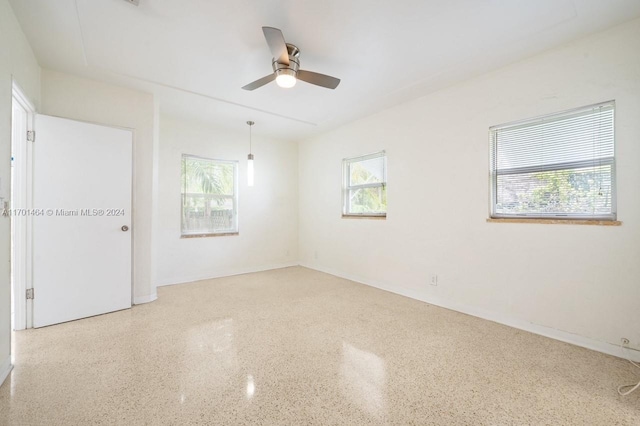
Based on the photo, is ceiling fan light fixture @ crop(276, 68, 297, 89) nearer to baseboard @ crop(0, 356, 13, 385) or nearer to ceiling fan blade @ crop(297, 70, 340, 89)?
ceiling fan blade @ crop(297, 70, 340, 89)

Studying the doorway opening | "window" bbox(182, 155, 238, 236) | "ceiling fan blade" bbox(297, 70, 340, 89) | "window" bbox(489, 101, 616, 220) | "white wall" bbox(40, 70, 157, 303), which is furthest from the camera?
"window" bbox(182, 155, 238, 236)

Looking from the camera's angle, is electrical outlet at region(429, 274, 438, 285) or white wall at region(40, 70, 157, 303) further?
electrical outlet at region(429, 274, 438, 285)

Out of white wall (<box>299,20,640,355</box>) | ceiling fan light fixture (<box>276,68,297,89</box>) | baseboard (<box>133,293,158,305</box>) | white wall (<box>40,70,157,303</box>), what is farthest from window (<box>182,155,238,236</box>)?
ceiling fan light fixture (<box>276,68,297,89</box>)

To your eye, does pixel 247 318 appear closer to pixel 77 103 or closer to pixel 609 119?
pixel 77 103

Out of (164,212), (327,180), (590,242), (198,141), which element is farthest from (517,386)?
(198,141)

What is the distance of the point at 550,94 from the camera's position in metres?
2.47

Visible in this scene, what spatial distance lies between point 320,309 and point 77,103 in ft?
11.9

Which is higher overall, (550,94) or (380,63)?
(380,63)

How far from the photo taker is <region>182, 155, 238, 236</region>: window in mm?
4422

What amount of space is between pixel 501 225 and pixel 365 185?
2033 millimetres

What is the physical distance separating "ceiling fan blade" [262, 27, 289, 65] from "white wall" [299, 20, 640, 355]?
6.81 ft

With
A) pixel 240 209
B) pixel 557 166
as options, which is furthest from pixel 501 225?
pixel 240 209

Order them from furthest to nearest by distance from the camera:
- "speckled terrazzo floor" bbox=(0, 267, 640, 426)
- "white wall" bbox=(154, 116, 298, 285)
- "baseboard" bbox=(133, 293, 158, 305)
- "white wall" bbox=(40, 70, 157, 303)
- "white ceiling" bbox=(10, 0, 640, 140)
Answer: "white wall" bbox=(154, 116, 298, 285)
"baseboard" bbox=(133, 293, 158, 305)
"white wall" bbox=(40, 70, 157, 303)
"white ceiling" bbox=(10, 0, 640, 140)
"speckled terrazzo floor" bbox=(0, 267, 640, 426)

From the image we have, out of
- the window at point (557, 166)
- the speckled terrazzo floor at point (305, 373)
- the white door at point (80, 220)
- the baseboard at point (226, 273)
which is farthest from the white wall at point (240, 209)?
the window at point (557, 166)
